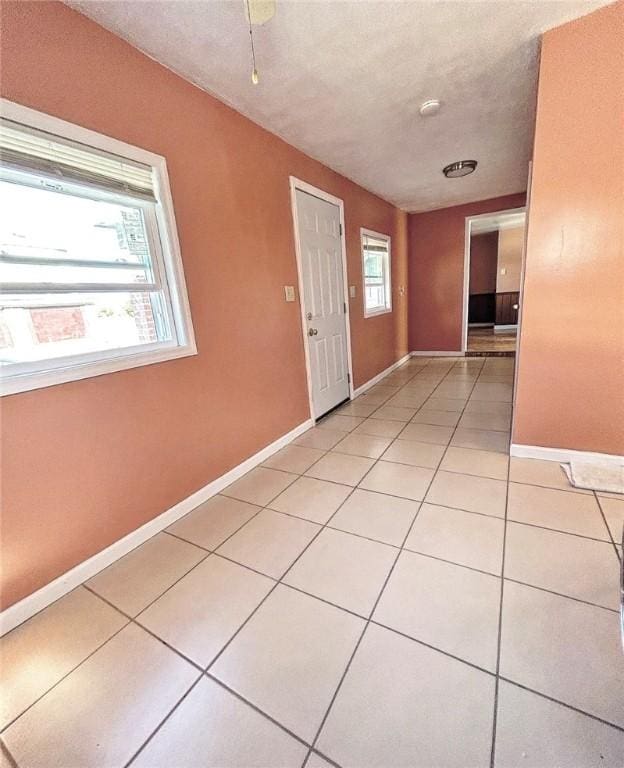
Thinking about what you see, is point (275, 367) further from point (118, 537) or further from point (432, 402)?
point (432, 402)

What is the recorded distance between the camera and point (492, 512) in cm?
172

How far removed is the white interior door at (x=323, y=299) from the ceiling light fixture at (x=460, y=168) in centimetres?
124

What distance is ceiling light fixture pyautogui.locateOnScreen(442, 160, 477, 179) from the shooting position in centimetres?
325

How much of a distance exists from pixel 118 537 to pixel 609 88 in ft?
11.0

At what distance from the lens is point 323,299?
125 inches

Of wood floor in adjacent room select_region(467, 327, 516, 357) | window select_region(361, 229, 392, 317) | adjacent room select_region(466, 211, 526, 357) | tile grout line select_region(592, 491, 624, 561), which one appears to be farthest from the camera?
adjacent room select_region(466, 211, 526, 357)

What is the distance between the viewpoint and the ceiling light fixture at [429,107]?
218 centimetres

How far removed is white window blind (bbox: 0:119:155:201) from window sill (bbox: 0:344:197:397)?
31.0 inches

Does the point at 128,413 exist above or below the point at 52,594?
above

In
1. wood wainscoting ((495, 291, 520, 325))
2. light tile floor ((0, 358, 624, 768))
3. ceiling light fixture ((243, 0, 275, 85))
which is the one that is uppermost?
ceiling light fixture ((243, 0, 275, 85))

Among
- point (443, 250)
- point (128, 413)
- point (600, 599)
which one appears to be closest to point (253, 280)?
point (128, 413)

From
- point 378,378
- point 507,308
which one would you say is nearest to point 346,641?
point 378,378

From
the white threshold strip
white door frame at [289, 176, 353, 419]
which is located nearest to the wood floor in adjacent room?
white door frame at [289, 176, 353, 419]

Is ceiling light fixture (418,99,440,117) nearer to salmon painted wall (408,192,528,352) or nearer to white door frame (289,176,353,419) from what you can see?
white door frame (289,176,353,419)
